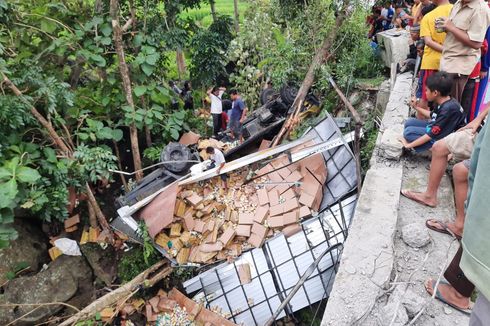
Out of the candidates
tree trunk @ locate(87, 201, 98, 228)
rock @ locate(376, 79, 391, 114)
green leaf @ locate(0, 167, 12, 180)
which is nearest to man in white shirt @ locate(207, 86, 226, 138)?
tree trunk @ locate(87, 201, 98, 228)

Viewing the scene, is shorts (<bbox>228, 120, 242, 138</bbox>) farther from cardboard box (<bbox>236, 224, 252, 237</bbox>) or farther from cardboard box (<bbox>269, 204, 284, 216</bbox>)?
cardboard box (<bbox>236, 224, 252, 237</bbox>)

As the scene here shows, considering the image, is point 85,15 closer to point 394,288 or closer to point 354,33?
point 354,33

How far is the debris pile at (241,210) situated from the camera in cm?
493

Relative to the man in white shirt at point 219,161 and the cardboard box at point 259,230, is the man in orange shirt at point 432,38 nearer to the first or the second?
the cardboard box at point 259,230

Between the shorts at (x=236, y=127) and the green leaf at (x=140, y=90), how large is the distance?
2.10m

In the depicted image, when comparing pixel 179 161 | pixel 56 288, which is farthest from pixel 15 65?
pixel 56 288

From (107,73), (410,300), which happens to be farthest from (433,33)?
(107,73)

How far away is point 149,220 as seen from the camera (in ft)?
16.5

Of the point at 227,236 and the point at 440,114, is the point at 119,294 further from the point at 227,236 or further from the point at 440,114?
the point at 440,114

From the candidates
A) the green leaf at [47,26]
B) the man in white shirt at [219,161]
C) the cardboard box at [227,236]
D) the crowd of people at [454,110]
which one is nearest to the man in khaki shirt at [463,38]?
the crowd of people at [454,110]

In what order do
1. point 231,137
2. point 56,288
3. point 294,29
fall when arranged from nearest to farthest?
1. point 56,288
2. point 231,137
3. point 294,29

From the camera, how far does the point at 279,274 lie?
465cm

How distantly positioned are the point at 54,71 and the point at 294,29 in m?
4.97

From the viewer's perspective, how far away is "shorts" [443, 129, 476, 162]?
3004mm
